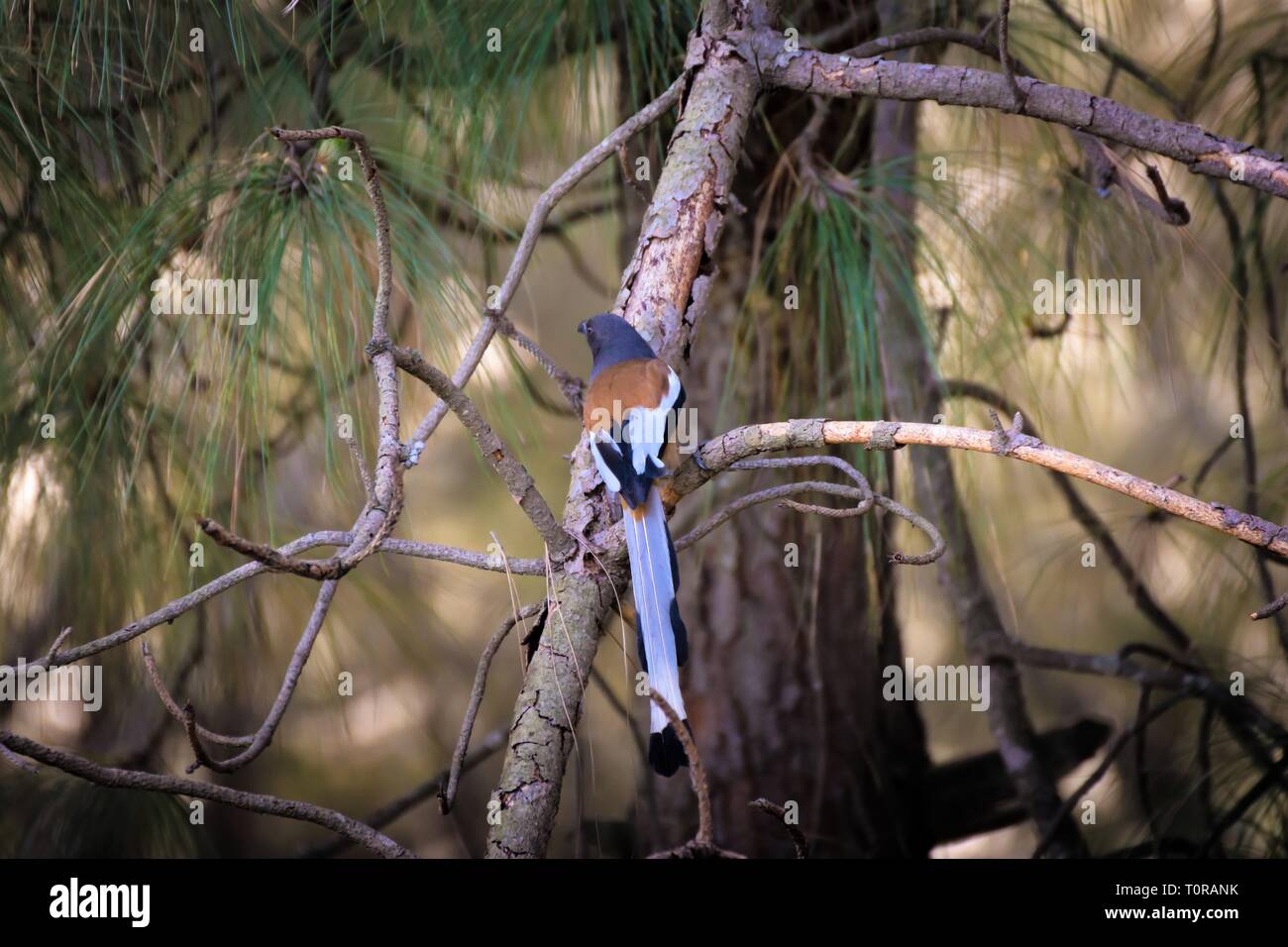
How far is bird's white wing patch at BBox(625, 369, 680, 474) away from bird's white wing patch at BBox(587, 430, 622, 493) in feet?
0.06

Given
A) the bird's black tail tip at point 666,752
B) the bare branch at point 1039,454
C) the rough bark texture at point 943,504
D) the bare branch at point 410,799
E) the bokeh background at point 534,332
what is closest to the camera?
the bare branch at point 1039,454

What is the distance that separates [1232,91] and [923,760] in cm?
118

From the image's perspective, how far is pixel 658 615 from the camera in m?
0.86

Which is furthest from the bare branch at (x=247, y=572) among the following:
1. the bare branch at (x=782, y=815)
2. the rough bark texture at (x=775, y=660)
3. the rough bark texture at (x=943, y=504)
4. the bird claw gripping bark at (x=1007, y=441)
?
the rough bark texture at (x=775, y=660)

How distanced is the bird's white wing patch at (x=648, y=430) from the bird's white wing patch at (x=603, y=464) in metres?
0.02

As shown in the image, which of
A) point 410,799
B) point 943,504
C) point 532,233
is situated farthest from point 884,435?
point 410,799

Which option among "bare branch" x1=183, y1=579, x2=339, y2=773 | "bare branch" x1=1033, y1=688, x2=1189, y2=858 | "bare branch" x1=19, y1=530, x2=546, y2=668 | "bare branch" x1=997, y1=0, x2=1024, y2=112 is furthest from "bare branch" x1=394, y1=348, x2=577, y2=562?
"bare branch" x1=1033, y1=688, x2=1189, y2=858

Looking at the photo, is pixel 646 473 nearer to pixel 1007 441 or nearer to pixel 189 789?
pixel 1007 441

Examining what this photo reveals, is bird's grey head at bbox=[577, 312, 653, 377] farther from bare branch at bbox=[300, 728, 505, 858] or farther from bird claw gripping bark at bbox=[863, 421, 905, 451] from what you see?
bare branch at bbox=[300, 728, 505, 858]

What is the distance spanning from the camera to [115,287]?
1.17 metres

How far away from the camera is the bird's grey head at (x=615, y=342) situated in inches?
39.2

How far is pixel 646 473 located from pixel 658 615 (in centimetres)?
12

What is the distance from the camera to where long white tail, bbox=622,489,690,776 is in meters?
0.86

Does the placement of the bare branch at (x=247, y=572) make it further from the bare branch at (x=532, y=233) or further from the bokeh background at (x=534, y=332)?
the bokeh background at (x=534, y=332)
